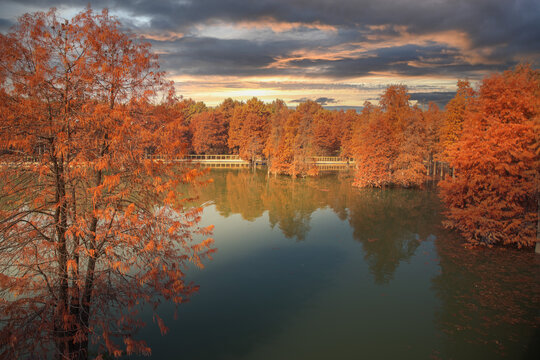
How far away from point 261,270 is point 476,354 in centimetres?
813

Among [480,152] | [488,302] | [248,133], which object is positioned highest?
[248,133]

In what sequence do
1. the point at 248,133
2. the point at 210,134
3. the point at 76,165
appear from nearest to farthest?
the point at 76,165
the point at 248,133
the point at 210,134

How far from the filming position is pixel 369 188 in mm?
39125

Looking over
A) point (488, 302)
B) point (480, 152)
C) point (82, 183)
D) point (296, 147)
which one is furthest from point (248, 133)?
point (82, 183)

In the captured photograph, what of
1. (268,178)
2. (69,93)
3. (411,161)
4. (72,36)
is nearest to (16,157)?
(69,93)

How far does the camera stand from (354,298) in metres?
11.9

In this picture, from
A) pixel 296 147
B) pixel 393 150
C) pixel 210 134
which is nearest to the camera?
pixel 393 150

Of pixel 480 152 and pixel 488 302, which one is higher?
pixel 480 152

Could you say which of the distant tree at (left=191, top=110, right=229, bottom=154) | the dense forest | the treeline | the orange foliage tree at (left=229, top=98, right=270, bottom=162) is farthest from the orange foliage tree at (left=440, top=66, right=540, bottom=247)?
the distant tree at (left=191, top=110, right=229, bottom=154)

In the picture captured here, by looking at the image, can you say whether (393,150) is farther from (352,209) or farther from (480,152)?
(480,152)

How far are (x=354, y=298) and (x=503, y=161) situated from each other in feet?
33.6

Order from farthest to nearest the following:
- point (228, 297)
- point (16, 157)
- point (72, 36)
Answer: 1. point (228, 297)
2. point (72, 36)
3. point (16, 157)

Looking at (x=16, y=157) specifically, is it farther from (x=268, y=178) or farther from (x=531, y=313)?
(x=268, y=178)

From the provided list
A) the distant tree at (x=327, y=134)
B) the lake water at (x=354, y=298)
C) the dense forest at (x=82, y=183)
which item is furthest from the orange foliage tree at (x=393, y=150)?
the dense forest at (x=82, y=183)
